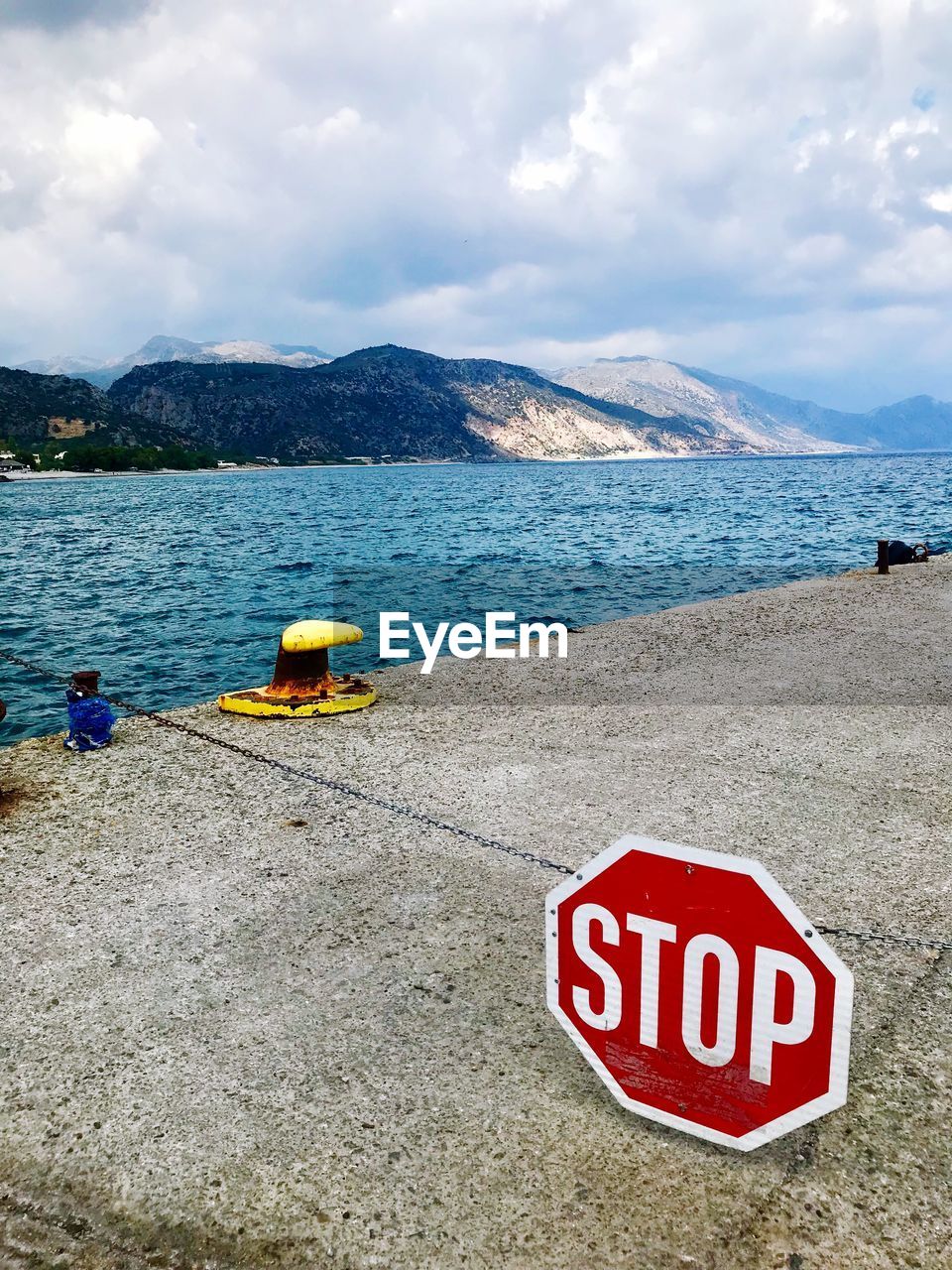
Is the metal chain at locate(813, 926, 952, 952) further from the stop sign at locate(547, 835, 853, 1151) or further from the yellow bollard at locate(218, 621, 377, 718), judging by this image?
the yellow bollard at locate(218, 621, 377, 718)

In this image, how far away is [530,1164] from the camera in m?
3.00

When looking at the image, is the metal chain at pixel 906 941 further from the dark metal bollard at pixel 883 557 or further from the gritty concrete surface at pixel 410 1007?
the dark metal bollard at pixel 883 557

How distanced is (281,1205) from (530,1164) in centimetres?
90

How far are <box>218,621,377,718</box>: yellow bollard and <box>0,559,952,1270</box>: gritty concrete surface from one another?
59 cm

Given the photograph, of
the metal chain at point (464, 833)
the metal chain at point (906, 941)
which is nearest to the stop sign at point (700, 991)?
the metal chain at point (464, 833)

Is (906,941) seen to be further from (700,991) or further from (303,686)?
(303,686)

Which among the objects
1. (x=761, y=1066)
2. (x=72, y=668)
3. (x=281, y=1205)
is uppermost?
(x=761, y=1066)

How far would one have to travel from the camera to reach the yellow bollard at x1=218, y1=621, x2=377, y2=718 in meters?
8.63

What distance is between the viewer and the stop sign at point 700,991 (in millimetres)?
2670

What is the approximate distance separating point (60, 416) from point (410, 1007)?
182m

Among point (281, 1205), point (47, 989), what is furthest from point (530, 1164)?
point (47, 989)

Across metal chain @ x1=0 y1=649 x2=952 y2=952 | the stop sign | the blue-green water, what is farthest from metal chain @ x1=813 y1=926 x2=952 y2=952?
the blue-green water

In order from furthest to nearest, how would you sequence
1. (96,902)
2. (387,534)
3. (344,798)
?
(387,534)
(344,798)
(96,902)

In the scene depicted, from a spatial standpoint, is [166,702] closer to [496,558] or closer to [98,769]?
[98,769]
